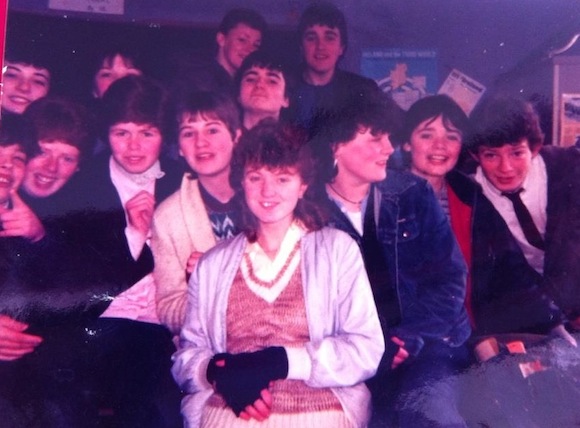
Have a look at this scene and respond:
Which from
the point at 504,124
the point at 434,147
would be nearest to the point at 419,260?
the point at 434,147

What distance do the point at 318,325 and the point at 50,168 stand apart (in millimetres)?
596

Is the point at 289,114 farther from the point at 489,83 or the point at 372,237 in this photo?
the point at 489,83

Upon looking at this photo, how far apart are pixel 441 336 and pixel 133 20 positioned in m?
0.87

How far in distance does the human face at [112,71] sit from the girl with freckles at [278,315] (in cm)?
26

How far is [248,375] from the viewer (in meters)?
1.29

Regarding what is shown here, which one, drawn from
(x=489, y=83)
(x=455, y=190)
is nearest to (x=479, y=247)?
(x=455, y=190)

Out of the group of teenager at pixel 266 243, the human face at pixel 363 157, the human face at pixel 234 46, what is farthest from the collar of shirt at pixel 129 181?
the human face at pixel 363 157

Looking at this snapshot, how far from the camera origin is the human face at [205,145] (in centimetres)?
137

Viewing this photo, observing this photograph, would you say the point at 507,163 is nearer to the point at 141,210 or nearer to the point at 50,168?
the point at 141,210

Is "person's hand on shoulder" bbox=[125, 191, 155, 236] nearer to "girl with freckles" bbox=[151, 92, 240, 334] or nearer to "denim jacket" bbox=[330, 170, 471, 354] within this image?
"girl with freckles" bbox=[151, 92, 240, 334]

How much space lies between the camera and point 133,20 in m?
1.39

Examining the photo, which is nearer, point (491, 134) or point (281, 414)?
point (281, 414)

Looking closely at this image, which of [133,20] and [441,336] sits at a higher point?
[133,20]

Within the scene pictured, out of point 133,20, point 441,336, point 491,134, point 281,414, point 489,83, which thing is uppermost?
point 133,20
